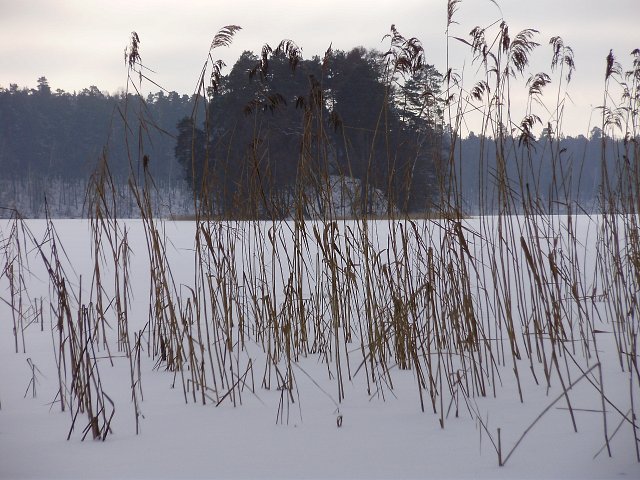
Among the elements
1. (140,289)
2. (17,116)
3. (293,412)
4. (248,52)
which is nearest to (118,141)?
(17,116)

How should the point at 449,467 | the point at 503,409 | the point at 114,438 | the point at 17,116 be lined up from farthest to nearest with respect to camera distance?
the point at 17,116 < the point at 503,409 < the point at 114,438 < the point at 449,467

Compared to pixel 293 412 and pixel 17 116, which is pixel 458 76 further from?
pixel 17 116

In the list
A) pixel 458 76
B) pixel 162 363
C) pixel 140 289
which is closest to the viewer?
pixel 458 76

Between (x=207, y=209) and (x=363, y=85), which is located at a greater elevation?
(x=363, y=85)

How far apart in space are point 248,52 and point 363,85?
3.25 meters

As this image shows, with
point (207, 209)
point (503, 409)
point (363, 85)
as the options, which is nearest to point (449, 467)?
point (503, 409)

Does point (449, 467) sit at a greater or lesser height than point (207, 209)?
lesser

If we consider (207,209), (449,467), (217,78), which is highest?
(217,78)

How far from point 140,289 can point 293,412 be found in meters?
2.60

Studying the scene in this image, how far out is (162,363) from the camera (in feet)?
7.73

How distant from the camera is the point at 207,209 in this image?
6.76ft

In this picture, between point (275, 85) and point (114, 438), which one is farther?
point (275, 85)

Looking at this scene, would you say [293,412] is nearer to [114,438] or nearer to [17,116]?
[114,438]

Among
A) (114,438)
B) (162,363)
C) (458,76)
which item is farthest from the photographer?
(162,363)
